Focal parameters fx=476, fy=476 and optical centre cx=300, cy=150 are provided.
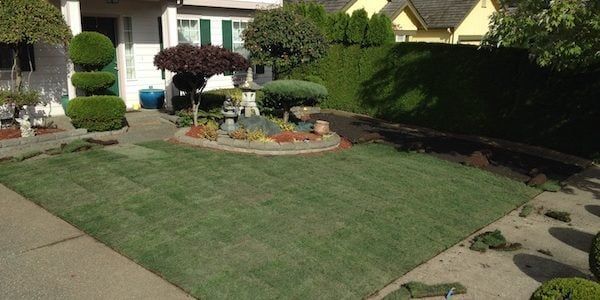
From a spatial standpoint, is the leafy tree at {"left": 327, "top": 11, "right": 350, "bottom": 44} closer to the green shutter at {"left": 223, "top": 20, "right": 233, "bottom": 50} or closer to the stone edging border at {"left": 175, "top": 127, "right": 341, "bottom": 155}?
the green shutter at {"left": 223, "top": 20, "right": 233, "bottom": 50}

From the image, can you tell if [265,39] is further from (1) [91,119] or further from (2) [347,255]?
(2) [347,255]

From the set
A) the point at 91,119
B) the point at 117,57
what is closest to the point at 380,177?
the point at 91,119

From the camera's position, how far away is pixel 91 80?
38.9 feet

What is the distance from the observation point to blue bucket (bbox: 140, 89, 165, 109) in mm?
15820

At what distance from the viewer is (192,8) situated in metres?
16.6

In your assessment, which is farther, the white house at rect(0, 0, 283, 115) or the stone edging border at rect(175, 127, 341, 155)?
the white house at rect(0, 0, 283, 115)

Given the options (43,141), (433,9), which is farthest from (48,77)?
(433,9)

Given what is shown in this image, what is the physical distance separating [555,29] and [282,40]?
754 cm

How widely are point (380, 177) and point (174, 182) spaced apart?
4.02 meters

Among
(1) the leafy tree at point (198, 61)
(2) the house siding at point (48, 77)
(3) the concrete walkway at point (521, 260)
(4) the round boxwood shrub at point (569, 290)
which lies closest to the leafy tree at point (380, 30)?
(1) the leafy tree at point (198, 61)

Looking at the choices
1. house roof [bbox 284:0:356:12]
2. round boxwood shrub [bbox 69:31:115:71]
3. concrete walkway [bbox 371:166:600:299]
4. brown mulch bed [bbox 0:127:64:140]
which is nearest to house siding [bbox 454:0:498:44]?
house roof [bbox 284:0:356:12]

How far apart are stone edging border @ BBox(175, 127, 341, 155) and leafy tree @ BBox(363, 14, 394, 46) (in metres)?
6.71

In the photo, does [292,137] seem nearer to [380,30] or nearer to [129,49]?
[380,30]

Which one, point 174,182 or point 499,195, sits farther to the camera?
point 499,195
